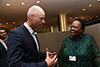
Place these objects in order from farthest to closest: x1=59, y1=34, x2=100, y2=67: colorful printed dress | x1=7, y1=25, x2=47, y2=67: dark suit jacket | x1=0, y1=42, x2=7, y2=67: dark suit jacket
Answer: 1. x1=0, y1=42, x2=7, y2=67: dark suit jacket
2. x1=59, y1=34, x2=100, y2=67: colorful printed dress
3. x1=7, y1=25, x2=47, y2=67: dark suit jacket

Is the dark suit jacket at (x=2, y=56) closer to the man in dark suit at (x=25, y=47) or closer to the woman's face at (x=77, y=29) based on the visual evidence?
the man in dark suit at (x=25, y=47)

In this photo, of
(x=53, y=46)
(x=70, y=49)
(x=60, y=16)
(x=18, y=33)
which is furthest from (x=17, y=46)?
(x=60, y=16)

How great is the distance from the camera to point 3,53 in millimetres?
2207

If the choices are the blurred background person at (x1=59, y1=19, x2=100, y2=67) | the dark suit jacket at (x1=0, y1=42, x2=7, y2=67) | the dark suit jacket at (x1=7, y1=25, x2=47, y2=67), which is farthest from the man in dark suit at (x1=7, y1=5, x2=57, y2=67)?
the dark suit jacket at (x1=0, y1=42, x2=7, y2=67)

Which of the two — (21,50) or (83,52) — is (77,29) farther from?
(21,50)

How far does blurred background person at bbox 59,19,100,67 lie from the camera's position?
1.40m

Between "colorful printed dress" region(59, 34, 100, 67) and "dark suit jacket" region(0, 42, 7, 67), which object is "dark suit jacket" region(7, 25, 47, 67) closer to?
"colorful printed dress" region(59, 34, 100, 67)

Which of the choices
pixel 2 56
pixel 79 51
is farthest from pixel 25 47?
pixel 2 56

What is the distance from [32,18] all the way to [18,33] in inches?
9.2

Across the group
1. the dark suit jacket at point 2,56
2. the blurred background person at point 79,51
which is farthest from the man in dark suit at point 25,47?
the dark suit jacket at point 2,56

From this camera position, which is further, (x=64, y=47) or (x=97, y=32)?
(x=97, y=32)

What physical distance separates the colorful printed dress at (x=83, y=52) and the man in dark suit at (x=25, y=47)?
681 millimetres

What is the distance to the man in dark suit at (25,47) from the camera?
753 mm

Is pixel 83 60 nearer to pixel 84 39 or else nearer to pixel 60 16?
pixel 84 39
